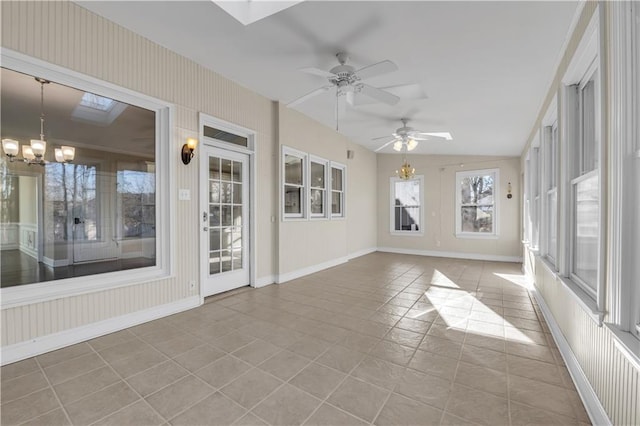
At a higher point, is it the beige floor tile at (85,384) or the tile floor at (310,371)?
the beige floor tile at (85,384)

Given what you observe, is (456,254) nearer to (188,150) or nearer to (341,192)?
(341,192)

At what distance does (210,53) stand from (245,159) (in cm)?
155

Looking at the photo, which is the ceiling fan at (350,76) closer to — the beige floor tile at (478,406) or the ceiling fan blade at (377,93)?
the ceiling fan blade at (377,93)

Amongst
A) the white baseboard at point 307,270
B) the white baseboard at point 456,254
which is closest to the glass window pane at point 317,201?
the white baseboard at point 307,270

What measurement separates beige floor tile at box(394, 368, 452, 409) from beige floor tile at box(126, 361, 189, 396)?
160 cm

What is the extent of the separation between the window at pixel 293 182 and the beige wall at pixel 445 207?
3.95 m

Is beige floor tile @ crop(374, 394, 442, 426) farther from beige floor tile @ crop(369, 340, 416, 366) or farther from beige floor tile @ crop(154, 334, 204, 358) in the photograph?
beige floor tile @ crop(154, 334, 204, 358)

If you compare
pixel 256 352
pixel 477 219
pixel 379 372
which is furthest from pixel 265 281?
pixel 477 219

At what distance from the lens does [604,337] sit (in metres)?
1.60

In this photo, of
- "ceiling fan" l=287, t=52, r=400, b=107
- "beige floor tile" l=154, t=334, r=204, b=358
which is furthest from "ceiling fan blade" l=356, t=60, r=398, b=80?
"beige floor tile" l=154, t=334, r=204, b=358

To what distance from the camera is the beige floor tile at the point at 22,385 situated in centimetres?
187

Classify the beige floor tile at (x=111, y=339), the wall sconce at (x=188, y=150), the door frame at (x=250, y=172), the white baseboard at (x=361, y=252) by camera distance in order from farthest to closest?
1. the white baseboard at (x=361, y=252)
2. the door frame at (x=250, y=172)
3. the wall sconce at (x=188, y=150)
4. the beige floor tile at (x=111, y=339)

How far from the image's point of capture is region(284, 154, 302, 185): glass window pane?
200 inches

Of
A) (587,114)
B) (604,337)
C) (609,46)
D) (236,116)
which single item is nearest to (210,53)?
(236,116)
